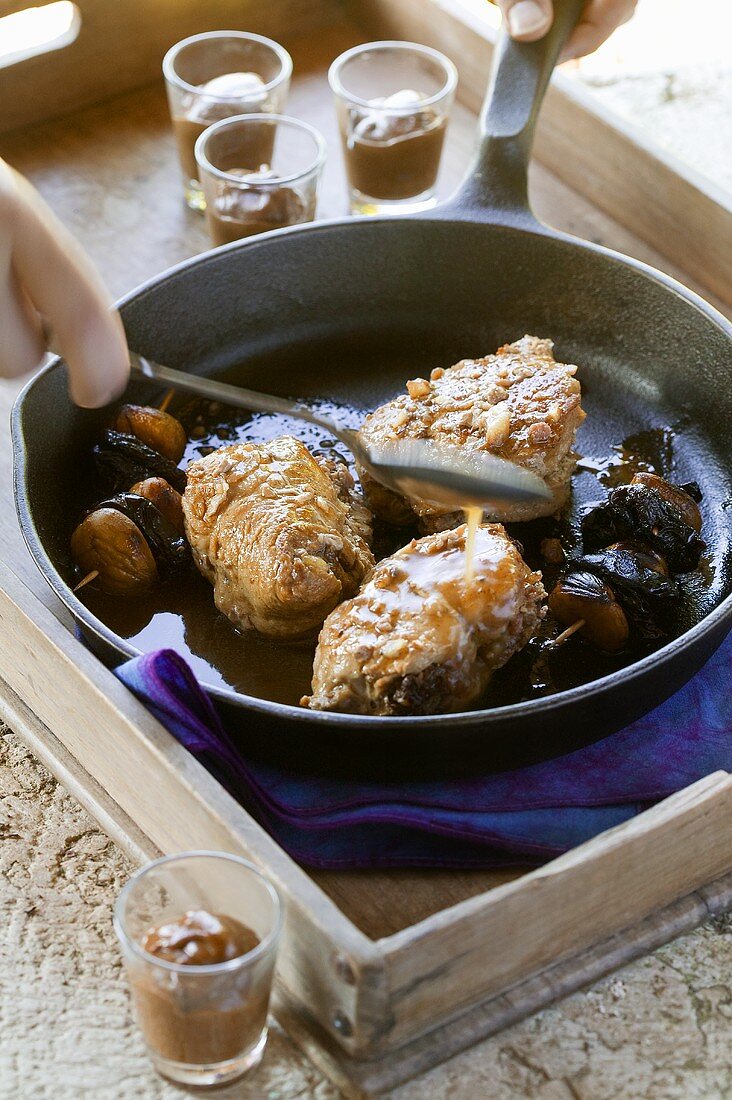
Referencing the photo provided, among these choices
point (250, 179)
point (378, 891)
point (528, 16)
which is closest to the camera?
point (378, 891)

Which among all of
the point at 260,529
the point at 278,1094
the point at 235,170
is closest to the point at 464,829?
the point at 278,1094

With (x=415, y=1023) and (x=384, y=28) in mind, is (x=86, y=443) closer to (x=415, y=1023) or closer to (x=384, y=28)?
(x=415, y=1023)

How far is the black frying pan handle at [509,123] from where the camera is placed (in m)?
2.66

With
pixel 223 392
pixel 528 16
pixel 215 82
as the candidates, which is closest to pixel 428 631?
pixel 223 392

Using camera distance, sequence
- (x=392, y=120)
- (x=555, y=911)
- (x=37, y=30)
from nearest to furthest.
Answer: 1. (x=555, y=911)
2. (x=392, y=120)
3. (x=37, y=30)

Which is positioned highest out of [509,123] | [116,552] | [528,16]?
[528,16]

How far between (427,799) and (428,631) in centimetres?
24

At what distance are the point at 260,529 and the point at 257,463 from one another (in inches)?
6.5

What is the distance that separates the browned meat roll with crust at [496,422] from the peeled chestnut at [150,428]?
14.8 inches

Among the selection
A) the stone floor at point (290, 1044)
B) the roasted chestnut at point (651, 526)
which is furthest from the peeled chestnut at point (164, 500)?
the roasted chestnut at point (651, 526)

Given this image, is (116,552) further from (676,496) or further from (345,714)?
(676,496)

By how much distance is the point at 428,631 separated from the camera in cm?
179

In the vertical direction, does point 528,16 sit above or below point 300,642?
above

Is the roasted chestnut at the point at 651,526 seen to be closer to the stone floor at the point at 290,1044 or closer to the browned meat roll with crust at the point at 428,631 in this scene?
the browned meat roll with crust at the point at 428,631
